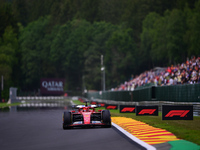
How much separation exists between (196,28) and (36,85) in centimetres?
7971

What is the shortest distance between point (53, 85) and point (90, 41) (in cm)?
3236

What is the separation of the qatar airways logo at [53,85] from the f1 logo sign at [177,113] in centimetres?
8721

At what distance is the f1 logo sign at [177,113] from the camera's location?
20.0 meters

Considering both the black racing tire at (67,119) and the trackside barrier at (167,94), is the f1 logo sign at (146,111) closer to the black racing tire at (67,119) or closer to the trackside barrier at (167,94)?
the trackside barrier at (167,94)

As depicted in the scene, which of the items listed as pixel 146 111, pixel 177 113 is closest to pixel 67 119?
pixel 177 113

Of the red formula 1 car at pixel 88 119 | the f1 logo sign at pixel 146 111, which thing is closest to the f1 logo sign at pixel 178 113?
the red formula 1 car at pixel 88 119

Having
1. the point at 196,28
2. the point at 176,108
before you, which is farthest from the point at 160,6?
the point at 176,108

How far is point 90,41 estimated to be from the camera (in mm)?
135375

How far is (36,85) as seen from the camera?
140250mm

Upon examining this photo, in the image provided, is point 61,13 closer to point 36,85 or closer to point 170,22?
point 36,85

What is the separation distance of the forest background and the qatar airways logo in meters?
6.79

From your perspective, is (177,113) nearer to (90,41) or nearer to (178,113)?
(178,113)

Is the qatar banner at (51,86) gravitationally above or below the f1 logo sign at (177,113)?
above

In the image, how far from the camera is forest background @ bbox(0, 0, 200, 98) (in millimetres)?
92438
